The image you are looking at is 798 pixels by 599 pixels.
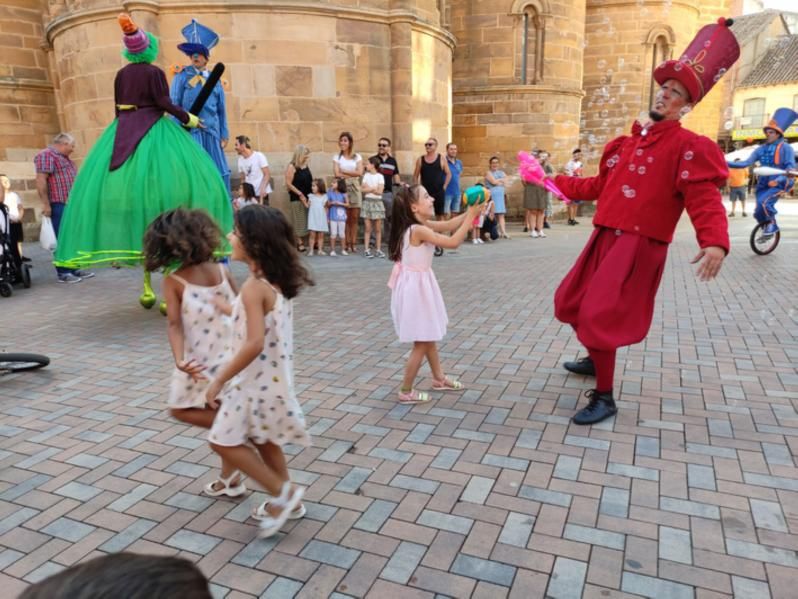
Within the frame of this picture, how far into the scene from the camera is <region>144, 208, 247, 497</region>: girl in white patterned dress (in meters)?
2.64

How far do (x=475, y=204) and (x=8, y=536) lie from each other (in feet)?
9.40

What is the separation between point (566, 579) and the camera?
7.22 feet

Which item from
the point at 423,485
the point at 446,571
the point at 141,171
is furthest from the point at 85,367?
the point at 446,571

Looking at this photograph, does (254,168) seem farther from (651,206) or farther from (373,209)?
(651,206)

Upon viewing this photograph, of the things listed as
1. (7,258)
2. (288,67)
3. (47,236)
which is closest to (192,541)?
(7,258)

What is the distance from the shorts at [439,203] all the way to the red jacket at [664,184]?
716 centimetres

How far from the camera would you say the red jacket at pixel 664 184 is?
324 centimetres

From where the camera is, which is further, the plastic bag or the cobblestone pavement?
the plastic bag

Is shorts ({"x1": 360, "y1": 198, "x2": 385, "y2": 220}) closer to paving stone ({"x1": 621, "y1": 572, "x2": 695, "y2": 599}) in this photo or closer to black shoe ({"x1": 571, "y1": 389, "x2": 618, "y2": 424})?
black shoe ({"x1": 571, "y1": 389, "x2": 618, "y2": 424})

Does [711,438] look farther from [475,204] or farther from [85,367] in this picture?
[85,367]

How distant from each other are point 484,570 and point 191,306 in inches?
65.2

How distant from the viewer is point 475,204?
3.59m

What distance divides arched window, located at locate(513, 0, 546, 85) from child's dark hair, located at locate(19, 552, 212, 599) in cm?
1690

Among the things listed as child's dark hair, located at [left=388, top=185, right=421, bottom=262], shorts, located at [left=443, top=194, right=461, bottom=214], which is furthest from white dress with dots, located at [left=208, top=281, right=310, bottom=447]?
shorts, located at [left=443, top=194, right=461, bottom=214]
